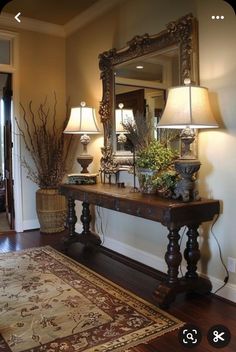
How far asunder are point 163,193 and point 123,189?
70 centimetres

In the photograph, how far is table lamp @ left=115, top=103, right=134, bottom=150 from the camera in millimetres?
3697

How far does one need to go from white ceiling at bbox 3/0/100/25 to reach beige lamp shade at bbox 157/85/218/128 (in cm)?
221

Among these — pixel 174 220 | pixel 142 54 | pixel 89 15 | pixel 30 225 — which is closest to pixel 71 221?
pixel 30 225

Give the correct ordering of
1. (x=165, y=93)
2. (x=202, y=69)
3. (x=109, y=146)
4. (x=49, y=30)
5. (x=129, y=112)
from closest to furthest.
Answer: (x=202, y=69)
(x=165, y=93)
(x=129, y=112)
(x=109, y=146)
(x=49, y=30)

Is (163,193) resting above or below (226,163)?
below

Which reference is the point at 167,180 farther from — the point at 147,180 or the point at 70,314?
the point at 70,314

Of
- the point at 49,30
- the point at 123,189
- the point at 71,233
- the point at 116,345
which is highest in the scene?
the point at 49,30

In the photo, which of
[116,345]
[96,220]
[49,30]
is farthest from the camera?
[49,30]

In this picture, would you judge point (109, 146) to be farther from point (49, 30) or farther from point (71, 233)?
point (49, 30)

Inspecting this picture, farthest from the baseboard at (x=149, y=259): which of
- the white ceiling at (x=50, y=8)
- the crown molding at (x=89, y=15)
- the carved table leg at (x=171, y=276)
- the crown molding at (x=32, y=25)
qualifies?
the crown molding at (x=32, y=25)

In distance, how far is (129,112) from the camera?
12.1ft

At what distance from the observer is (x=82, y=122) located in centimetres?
393

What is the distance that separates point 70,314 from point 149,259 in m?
1.25

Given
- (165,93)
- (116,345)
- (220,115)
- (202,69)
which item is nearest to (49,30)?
(165,93)
